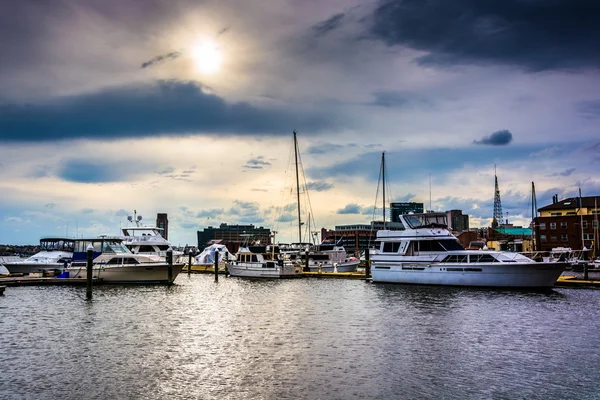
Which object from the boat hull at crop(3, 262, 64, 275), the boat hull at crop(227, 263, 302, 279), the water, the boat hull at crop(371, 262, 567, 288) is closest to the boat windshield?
the boat hull at crop(371, 262, 567, 288)

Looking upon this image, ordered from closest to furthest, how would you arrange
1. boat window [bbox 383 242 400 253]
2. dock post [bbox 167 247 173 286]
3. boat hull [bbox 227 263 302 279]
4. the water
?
1. the water
2. boat window [bbox 383 242 400 253]
3. dock post [bbox 167 247 173 286]
4. boat hull [bbox 227 263 302 279]

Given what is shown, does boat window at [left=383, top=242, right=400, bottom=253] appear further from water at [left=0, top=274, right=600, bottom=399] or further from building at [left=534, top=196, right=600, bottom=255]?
building at [left=534, top=196, right=600, bottom=255]

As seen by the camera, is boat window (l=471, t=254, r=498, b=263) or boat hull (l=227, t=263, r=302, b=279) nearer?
boat window (l=471, t=254, r=498, b=263)

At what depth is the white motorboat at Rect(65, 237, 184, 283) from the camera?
185 ft

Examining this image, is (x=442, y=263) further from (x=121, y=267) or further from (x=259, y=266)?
(x=121, y=267)

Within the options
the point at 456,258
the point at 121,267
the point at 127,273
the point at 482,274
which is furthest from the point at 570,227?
the point at 121,267

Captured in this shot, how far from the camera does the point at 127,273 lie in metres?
56.6

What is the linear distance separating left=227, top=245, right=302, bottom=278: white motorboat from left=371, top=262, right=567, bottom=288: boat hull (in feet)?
52.8

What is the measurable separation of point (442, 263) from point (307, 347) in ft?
92.3

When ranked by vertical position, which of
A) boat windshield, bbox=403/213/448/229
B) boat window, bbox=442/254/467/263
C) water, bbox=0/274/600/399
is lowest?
water, bbox=0/274/600/399

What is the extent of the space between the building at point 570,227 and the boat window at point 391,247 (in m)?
52.3

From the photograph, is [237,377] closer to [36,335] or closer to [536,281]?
[36,335]

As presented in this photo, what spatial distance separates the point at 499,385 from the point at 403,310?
58.5 feet

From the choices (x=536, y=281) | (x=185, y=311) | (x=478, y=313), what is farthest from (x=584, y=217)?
(x=185, y=311)
